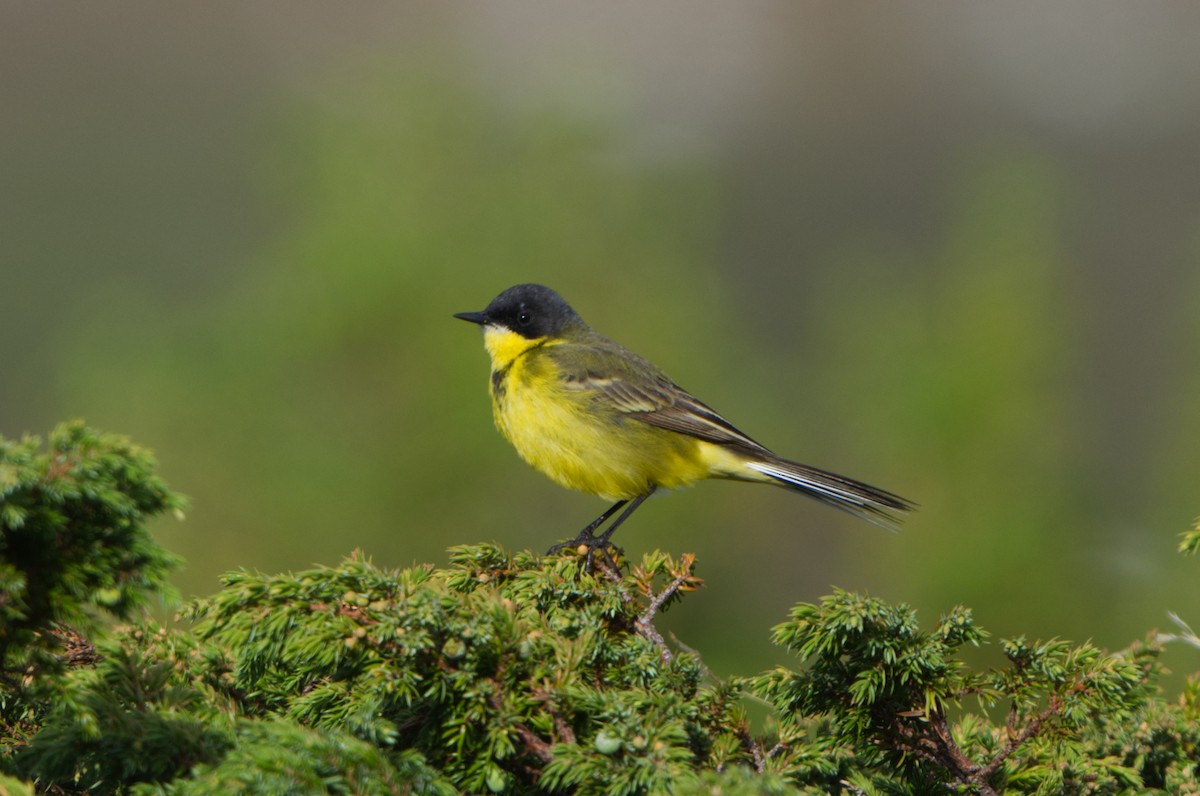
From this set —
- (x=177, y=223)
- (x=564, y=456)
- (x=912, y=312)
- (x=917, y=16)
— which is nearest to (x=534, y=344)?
(x=564, y=456)

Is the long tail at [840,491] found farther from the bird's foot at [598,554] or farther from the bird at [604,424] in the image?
the bird's foot at [598,554]

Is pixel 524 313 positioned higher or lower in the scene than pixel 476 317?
higher

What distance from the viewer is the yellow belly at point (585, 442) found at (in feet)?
18.4

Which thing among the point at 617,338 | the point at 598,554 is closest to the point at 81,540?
the point at 598,554

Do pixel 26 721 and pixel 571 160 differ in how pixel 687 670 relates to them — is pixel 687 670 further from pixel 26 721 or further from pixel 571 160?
pixel 571 160

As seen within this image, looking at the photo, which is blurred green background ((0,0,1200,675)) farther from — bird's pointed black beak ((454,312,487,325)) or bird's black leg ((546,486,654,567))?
bird's black leg ((546,486,654,567))

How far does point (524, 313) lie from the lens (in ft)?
20.5

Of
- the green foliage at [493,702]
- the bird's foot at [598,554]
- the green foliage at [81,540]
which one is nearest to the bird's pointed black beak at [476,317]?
the bird's foot at [598,554]

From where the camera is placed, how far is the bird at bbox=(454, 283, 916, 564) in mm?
5613

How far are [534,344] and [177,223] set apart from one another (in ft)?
62.3

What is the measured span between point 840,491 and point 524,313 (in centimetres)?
183

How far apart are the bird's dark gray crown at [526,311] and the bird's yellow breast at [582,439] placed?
0.28 m

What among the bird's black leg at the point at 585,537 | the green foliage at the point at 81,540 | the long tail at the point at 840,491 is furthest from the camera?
the long tail at the point at 840,491

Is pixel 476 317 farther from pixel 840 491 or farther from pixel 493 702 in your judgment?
pixel 493 702
